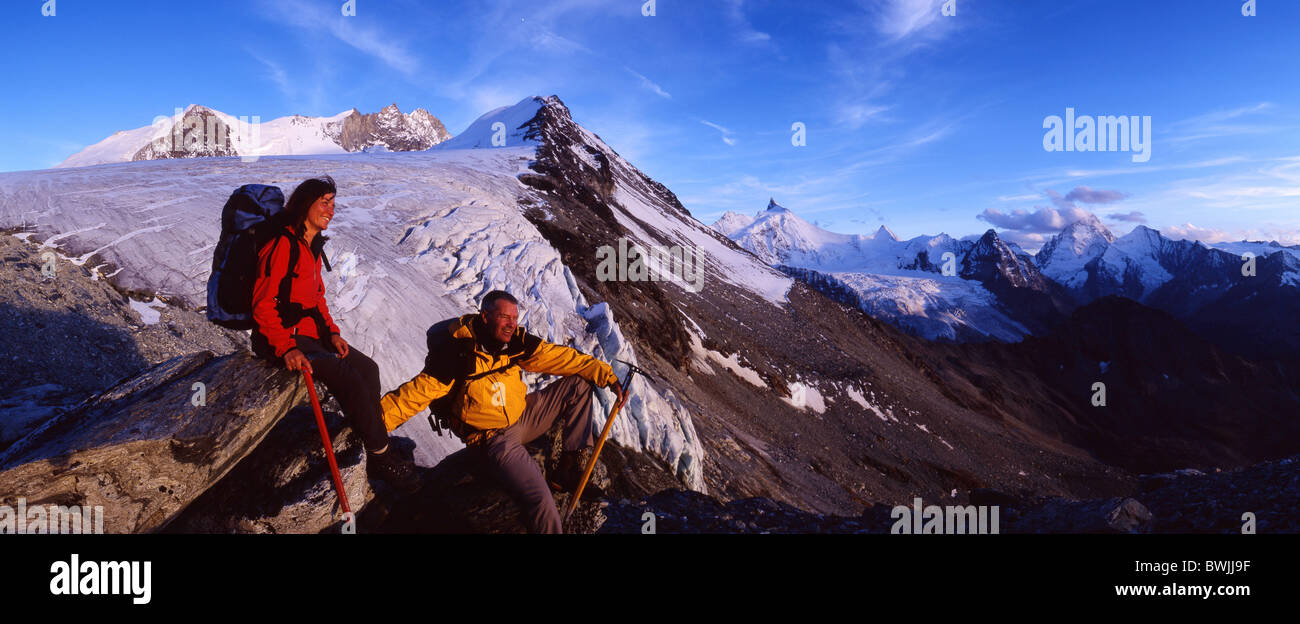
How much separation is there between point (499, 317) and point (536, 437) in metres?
1.88

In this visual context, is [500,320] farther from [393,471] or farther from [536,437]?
[393,471]

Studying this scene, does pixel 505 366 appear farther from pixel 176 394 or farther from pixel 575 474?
pixel 176 394

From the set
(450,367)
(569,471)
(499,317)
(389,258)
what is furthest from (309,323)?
(389,258)

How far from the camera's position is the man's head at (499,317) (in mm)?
6699

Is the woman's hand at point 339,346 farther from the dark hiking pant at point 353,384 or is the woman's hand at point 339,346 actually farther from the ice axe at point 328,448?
the ice axe at point 328,448

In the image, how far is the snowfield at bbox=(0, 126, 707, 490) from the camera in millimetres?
15477

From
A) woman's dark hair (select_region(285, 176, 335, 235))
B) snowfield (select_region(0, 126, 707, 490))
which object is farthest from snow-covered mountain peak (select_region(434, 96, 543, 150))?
woman's dark hair (select_region(285, 176, 335, 235))

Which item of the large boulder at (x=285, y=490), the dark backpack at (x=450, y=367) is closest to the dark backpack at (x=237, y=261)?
the large boulder at (x=285, y=490)

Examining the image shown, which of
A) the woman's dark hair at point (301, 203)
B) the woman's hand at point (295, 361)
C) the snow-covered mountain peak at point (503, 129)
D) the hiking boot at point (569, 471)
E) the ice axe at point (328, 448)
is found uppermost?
the snow-covered mountain peak at point (503, 129)

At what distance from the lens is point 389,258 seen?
19391 millimetres

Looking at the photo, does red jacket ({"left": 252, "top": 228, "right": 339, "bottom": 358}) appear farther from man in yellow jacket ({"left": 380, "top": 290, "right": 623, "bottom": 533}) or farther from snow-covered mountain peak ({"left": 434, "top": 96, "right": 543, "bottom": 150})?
snow-covered mountain peak ({"left": 434, "top": 96, "right": 543, "bottom": 150})

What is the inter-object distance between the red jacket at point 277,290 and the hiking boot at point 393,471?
162 centimetres
